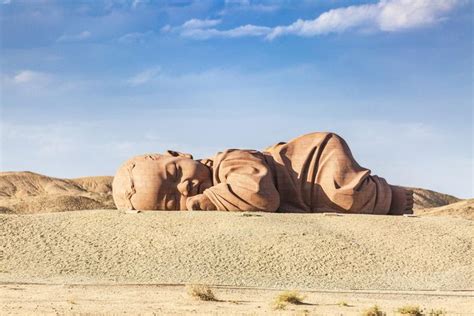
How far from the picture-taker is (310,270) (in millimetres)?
21047

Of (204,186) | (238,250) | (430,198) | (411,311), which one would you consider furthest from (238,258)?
(430,198)

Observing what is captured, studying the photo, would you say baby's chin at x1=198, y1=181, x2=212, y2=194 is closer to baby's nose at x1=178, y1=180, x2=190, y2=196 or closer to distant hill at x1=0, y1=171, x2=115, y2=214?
baby's nose at x1=178, y1=180, x2=190, y2=196

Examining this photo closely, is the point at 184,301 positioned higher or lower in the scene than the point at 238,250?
→ lower

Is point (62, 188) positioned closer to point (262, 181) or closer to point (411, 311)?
point (262, 181)

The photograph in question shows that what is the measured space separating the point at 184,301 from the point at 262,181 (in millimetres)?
8984

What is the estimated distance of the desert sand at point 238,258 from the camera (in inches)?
708

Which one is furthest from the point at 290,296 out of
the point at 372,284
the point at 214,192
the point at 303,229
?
the point at 214,192

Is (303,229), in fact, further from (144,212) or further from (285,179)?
(144,212)

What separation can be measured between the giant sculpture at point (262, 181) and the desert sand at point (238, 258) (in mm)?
1069

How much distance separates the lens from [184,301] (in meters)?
16.4

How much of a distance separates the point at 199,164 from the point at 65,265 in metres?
6.19

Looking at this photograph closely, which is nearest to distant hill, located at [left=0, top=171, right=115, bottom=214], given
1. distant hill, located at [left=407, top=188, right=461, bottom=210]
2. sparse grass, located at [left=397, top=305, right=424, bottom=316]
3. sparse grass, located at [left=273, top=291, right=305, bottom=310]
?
distant hill, located at [left=407, top=188, right=461, bottom=210]

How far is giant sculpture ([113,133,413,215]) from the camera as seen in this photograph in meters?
24.9

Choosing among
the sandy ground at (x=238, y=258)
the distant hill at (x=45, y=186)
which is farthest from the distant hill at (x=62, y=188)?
the sandy ground at (x=238, y=258)
